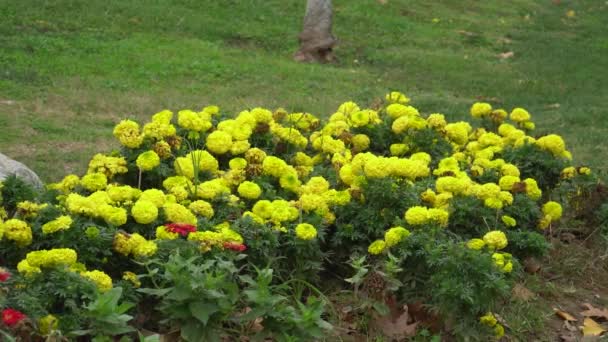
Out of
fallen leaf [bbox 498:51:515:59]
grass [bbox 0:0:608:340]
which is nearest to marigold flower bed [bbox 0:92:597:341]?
grass [bbox 0:0:608:340]

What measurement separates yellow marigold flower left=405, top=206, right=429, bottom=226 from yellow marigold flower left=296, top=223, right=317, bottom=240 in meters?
0.48

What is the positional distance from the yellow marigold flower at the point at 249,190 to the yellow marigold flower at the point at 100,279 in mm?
1260

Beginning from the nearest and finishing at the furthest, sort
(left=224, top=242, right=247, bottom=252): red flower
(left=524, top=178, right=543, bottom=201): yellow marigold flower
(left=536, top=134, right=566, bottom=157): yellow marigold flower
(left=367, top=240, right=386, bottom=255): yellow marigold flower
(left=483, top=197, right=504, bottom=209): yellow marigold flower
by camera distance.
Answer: (left=224, top=242, right=247, bottom=252): red flower < (left=367, top=240, right=386, bottom=255): yellow marigold flower < (left=483, top=197, right=504, bottom=209): yellow marigold flower < (left=524, top=178, right=543, bottom=201): yellow marigold flower < (left=536, top=134, right=566, bottom=157): yellow marigold flower

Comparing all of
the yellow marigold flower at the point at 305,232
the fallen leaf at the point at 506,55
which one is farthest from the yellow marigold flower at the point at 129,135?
the fallen leaf at the point at 506,55

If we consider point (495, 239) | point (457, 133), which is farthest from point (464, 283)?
point (457, 133)

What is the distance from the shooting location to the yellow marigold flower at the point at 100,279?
12.0ft

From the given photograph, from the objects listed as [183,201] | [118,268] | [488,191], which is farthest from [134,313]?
[488,191]

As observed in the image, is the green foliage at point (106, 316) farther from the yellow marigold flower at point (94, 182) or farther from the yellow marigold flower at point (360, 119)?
the yellow marigold flower at point (360, 119)

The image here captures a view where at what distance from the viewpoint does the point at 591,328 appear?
15.5 feet

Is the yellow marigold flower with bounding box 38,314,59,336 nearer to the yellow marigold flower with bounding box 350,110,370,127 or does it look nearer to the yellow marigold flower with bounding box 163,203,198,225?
the yellow marigold flower with bounding box 163,203,198,225

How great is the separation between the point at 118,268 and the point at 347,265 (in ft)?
4.22

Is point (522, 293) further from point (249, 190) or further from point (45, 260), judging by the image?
point (45, 260)

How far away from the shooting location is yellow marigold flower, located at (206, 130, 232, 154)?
536 centimetres

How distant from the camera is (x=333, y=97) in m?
11.2
